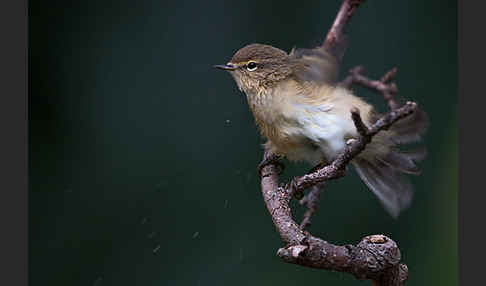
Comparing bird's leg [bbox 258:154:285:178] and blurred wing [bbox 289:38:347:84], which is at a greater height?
blurred wing [bbox 289:38:347:84]

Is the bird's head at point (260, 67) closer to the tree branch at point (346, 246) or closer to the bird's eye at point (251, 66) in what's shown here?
the bird's eye at point (251, 66)

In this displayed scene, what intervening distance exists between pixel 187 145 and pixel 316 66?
0.96 m

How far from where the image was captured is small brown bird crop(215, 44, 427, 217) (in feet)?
6.72

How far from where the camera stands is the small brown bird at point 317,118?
205 cm

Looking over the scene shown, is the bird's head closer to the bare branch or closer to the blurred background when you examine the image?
the blurred background

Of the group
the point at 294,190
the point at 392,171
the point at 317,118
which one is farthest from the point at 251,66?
the point at 392,171

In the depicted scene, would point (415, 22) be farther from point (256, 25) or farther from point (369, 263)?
point (369, 263)

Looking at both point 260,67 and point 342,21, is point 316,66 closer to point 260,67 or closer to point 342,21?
point 260,67

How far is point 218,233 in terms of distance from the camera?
2.75 m

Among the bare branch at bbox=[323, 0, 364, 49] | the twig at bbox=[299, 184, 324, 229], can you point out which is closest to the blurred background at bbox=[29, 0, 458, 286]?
the bare branch at bbox=[323, 0, 364, 49]

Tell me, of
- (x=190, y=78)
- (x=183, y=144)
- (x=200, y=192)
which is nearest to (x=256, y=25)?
(x=190, y=78)

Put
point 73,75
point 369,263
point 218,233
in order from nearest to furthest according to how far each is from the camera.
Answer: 1. point 369,263
2. point 218,233
3. point 73,75

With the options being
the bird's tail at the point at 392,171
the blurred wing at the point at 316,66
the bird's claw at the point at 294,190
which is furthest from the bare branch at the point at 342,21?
the bird's claw at the point at 294,190

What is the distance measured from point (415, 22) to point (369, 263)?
1.97m
